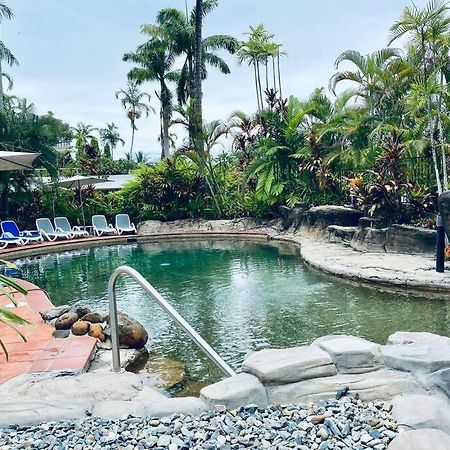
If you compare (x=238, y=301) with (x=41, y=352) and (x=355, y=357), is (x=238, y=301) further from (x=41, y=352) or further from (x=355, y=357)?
(x=355, y=357)

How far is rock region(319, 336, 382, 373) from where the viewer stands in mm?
2887

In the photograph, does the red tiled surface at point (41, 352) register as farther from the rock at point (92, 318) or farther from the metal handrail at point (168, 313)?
the metal handrail at point (168, 313)

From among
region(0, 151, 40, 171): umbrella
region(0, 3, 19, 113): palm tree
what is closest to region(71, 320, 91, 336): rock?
region(0, 151, 40, 171): umbrella

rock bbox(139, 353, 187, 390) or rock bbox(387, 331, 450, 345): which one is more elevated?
rock bbox(387, 331, 450, 345)

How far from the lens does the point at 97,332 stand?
17.2 ft

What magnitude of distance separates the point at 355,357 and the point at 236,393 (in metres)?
0.77

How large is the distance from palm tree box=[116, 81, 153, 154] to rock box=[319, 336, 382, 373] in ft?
152

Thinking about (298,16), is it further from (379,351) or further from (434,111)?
(379,351)

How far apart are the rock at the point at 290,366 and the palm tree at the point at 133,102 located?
152 ft

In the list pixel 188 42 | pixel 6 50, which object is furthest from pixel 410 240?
pixel 6 50

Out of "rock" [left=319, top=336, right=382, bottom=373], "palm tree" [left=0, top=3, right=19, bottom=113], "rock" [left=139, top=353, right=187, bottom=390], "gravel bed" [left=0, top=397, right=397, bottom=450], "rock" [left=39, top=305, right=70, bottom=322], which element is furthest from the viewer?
"palm tree" [left=0, top=3, right=19, bottom=113]

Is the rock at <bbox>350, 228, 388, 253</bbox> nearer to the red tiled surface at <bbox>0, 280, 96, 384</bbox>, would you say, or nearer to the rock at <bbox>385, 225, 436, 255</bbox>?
the rock at <bbox>385, 225, 436, 255</bbox>

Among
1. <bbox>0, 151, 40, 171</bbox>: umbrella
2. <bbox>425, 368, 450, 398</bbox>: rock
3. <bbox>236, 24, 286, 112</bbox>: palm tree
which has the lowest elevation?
<bbox>425, 368, 450, 398</bbox>: rock

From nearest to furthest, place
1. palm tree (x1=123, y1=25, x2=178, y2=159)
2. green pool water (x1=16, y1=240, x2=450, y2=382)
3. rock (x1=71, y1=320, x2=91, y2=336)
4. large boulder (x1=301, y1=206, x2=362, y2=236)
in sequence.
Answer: rock (x1=71, y1=320, x2=91, y2=336) < green pool water (x1=16, y1=240, x2=450, y2=382) < large boulder (x1=301, y1=206, x2=362, y2=236) < palm tree (x1=123, y1=25, x2=178, y2=159)
